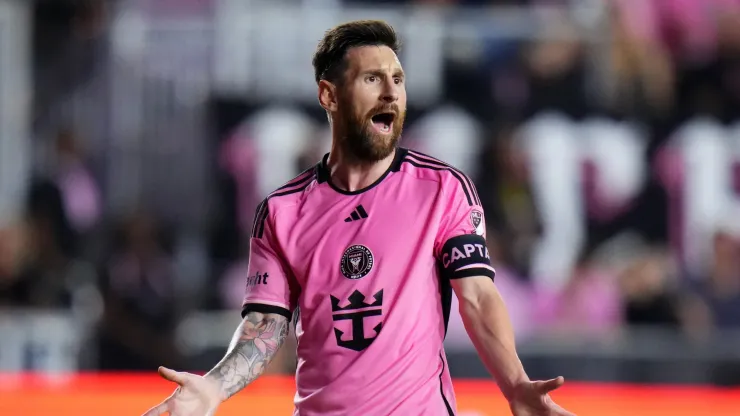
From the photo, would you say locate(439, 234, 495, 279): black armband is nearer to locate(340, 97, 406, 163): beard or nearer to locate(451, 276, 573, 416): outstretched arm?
locate(451, 276, 573, 416): outstretched arm

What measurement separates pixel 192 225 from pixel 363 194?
A: 5413 mm

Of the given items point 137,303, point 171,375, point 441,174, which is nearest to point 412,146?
point 137,303

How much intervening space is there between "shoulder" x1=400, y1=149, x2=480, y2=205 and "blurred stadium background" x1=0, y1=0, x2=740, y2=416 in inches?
180

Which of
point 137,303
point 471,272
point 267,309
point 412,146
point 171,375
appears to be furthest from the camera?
point 412,146

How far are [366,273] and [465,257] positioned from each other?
287 mm

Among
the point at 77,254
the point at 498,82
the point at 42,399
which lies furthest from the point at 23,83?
the point at 42,399

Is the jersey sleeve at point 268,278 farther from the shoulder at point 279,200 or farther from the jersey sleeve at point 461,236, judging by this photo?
the jersey sleeve at point 461,236

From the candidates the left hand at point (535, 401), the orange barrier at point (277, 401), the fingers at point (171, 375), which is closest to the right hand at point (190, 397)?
the fingers at point (171, 375)

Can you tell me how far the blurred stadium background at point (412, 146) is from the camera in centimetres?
831

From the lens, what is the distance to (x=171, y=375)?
10.4ft

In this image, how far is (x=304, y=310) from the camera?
3.40m

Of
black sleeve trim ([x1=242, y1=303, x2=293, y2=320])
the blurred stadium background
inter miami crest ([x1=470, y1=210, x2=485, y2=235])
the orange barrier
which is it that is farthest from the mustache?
the blurred stadium background

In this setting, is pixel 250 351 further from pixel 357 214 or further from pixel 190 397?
pixel 357 214

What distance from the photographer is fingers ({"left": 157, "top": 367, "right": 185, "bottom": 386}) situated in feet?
10.2
